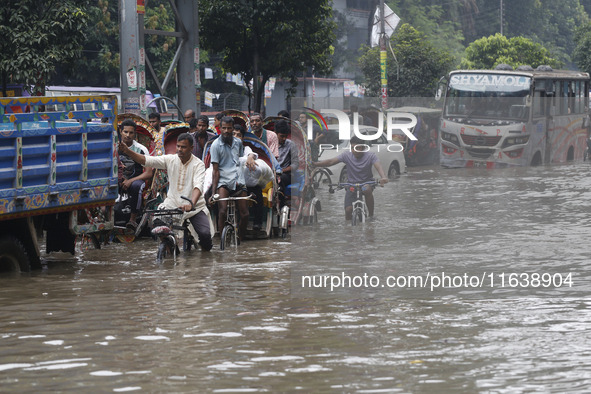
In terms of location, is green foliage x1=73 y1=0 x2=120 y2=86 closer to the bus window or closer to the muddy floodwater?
the bus window

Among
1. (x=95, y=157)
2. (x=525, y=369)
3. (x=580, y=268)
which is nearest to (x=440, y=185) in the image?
(x=580, y=268)

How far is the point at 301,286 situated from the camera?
25.9ft

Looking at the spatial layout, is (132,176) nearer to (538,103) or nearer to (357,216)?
(357,216)

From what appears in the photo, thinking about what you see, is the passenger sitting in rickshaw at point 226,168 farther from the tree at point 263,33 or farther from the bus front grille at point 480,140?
the tree at point 263,33

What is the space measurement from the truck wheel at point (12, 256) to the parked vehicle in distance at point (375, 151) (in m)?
4.01

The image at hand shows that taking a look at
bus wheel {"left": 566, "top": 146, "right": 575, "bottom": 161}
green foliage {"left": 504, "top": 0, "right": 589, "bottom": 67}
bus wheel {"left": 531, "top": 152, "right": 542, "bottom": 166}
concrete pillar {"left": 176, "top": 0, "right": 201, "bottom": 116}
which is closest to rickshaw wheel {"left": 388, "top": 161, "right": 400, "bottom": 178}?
concrete pillar {"left": 176, "top": 0, "right": 201, "bottom": 116}

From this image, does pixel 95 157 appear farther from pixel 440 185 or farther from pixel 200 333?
pixel 440 185

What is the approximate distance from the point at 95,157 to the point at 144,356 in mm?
4338

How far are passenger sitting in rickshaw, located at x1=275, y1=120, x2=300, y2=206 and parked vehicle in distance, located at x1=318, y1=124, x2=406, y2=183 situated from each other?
A: 1.28ft

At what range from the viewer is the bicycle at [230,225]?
34.3 feet

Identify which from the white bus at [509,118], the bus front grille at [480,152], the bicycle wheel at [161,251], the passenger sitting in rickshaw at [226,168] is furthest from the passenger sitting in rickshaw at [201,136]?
the bus front grille at [480,152]

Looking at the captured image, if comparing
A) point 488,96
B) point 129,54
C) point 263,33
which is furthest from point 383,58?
point 129,54

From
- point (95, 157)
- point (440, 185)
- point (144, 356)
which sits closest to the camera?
point (144, 356)

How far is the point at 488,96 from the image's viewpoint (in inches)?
819
